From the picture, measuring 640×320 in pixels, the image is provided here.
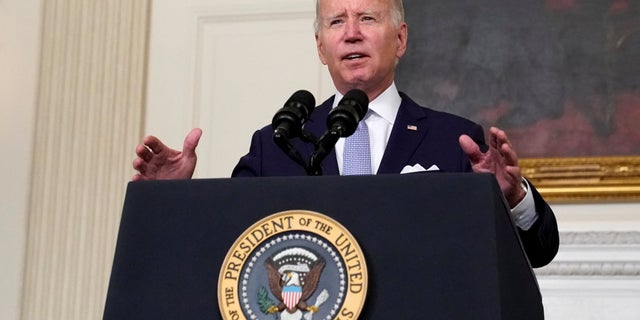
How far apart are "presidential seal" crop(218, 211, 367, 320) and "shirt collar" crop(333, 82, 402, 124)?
1413mm

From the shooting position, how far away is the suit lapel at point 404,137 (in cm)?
342

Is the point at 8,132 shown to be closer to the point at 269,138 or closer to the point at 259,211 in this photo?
the point at 269,138

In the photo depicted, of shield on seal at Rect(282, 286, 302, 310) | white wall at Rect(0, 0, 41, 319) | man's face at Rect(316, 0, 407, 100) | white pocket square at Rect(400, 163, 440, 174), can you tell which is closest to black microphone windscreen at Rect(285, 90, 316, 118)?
shield on seal at Rect(282, 286, 302, 310)

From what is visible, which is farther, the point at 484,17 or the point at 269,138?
the point at 484,17

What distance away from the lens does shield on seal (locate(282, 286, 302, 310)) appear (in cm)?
226

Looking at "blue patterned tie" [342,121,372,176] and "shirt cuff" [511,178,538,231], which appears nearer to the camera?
"shirt cuff" [511,178,538,231]

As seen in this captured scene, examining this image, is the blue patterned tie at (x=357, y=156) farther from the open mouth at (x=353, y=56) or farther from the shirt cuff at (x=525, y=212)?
the shirt cuff at (x=525, y=212)

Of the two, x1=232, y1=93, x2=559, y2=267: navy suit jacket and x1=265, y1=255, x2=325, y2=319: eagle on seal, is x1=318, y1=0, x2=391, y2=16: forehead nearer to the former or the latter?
x1=232, y1=93, x2=559, y2=267: navy suit jacket

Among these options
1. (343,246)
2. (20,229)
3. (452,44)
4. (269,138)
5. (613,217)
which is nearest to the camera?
(343,246)

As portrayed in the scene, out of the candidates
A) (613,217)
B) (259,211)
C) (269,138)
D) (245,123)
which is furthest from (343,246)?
(245,123)

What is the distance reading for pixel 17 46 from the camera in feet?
22.0

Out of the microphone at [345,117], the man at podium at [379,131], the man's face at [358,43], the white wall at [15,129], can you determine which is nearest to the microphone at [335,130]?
the microphone at [345,117]

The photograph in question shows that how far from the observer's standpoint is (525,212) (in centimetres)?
306

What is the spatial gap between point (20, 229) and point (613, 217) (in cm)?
311
